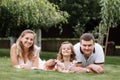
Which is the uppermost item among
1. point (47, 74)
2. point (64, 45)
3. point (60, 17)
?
point (60, 17)

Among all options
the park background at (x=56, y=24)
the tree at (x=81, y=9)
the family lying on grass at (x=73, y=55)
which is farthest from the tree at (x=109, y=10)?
the family lying on grass at (x=73, y=55)

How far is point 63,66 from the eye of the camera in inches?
305

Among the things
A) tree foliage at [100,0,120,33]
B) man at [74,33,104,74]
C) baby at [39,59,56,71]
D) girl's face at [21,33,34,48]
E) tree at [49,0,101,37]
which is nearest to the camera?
man at [74,33,104,74]

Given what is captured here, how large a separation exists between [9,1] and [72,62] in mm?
9491

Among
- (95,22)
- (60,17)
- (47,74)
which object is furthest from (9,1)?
(47,74)

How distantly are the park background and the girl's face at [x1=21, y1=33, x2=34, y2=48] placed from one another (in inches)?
19.4

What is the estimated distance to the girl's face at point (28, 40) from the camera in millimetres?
7738

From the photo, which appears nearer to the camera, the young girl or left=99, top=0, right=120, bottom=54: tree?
the young girl

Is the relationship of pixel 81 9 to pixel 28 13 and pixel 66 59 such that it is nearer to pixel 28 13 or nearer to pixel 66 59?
pixel 28 13

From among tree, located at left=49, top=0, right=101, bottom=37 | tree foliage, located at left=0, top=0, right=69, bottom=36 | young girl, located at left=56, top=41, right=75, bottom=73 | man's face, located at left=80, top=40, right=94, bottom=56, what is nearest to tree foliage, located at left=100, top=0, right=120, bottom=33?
tree foliage, located at left=0, top=0, right=69, bottom=36

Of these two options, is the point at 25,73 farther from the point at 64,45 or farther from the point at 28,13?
the point at 28,13

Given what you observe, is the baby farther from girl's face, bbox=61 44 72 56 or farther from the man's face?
the man's face

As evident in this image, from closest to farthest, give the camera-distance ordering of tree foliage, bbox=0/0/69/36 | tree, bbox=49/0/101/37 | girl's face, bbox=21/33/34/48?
girl's face, bbox=21/33/34/48, tree foliage, bbox=0/0/69/36, tree, bbox=49/0/101/37

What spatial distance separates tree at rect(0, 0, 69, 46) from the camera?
54.6ft
